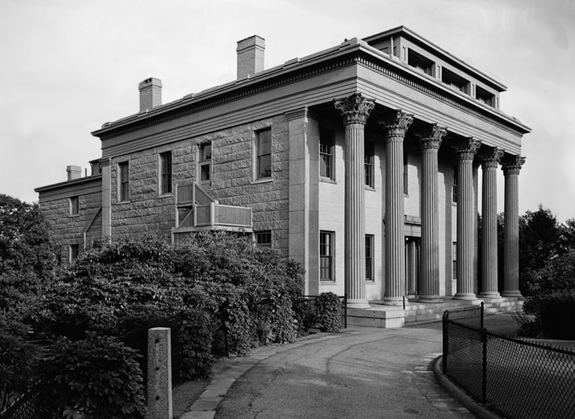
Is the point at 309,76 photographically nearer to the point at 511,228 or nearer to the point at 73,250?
the point at 511,228

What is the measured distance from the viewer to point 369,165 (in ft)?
86.8

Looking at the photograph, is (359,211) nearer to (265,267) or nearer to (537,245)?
(265,267)

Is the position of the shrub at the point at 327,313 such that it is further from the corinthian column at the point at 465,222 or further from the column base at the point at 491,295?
the column base at the point at 491,295

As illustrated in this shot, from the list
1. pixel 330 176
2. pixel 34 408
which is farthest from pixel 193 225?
pixel 34 408

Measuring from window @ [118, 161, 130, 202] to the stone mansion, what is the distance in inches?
3.0

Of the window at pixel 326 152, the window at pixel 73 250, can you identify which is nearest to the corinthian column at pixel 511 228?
the window at pixel 326 152

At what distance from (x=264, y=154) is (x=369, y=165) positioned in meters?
5.12

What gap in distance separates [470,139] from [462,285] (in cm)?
728

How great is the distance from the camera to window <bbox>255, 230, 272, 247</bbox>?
2430 cm

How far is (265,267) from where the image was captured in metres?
17.9

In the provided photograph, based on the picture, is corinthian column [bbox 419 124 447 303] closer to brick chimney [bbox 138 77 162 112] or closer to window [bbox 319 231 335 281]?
window [bbox 319 231 335 281]

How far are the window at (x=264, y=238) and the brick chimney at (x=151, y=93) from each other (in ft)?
44.0

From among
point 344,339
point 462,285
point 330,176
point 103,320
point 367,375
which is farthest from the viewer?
point 462,285

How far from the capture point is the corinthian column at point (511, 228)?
1257 inches
